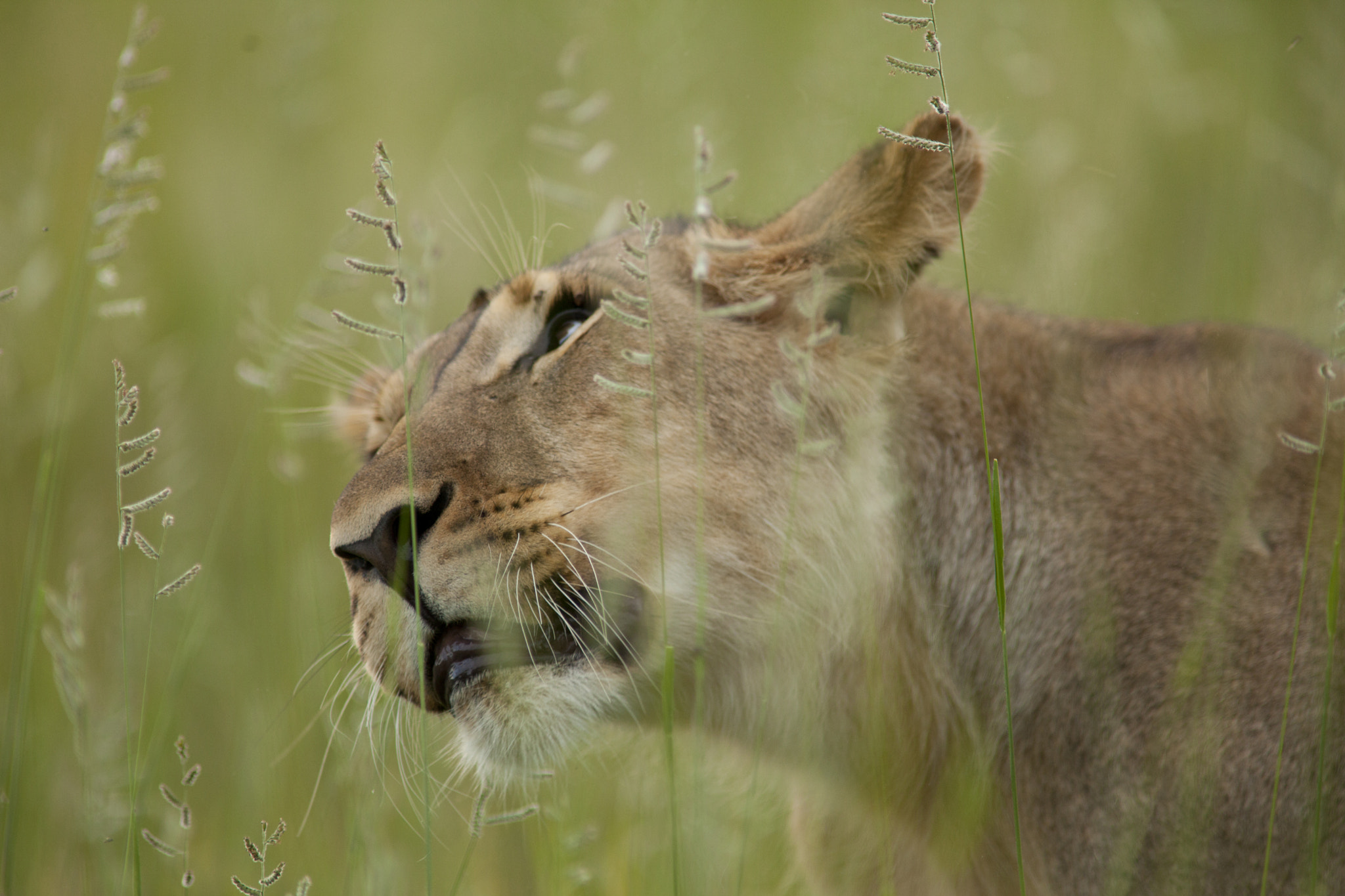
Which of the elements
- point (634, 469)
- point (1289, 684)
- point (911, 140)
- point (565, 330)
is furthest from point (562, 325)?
point (1289, 684)

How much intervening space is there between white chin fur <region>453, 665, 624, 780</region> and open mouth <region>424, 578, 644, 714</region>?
0.02m

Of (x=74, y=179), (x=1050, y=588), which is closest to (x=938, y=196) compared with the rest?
(x=1050, y=588)

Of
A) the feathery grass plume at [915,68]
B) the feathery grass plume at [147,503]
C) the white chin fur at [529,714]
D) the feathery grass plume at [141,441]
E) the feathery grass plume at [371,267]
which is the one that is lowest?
the white chin fur at [529,714]

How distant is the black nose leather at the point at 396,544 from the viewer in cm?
229

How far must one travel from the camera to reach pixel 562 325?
2.80 metres

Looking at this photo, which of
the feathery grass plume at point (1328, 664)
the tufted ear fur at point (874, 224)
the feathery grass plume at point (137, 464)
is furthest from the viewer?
the tufted ear fur at point (874, 224)

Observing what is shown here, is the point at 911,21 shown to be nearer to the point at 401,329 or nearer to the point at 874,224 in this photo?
the point at 874,224

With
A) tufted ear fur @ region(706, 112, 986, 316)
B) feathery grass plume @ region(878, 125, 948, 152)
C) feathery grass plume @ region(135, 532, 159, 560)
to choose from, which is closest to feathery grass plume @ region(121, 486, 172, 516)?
feathery grass plume @ region(135, 532, 159, 560)

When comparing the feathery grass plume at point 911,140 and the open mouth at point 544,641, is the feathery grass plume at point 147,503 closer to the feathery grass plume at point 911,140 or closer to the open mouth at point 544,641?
the open mouth at point 544,641

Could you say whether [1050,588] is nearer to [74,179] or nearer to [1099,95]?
[1099,95]

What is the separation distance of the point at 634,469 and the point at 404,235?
4825 millimetres

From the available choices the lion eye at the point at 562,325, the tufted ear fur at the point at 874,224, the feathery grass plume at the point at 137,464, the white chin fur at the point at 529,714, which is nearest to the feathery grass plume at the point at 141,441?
the feathery grass plume at the point at 137,464

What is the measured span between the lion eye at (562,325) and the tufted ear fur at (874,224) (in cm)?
30

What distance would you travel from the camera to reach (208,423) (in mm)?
5949
